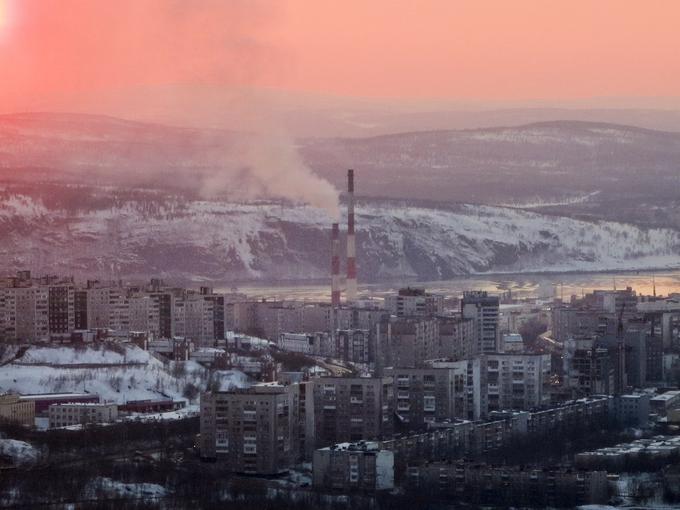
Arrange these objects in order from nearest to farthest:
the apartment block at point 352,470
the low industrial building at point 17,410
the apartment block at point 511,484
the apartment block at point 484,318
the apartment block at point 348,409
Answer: the apartment block at point 511,484 < the apartment block at point 352,470 < the apartment block at point 348,409 < the low industrial building at point 17,410 < the apartment block at point 484,318

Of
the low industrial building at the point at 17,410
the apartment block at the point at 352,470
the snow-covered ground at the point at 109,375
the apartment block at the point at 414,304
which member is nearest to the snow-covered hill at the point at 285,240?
the apartment block at the point at 414,304

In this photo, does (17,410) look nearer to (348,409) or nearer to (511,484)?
(348,409)

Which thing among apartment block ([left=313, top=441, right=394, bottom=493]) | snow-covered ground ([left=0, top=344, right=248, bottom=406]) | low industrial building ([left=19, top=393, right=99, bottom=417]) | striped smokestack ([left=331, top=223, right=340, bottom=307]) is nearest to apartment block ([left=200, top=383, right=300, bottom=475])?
apartment block ([left=313, top=441, right=394, bottom=493])

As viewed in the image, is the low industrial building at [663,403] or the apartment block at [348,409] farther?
the low industrial building at [663,403]

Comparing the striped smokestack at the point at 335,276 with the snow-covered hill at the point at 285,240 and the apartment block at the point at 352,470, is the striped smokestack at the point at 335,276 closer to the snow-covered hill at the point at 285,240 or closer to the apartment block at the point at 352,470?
the snow-covered hill at the point at 285,240

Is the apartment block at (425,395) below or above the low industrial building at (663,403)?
above

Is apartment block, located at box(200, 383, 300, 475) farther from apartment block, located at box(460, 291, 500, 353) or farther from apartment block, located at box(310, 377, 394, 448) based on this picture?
apartment block, located at box(460, 291, 500, 353)
